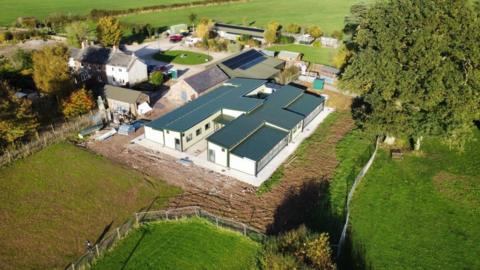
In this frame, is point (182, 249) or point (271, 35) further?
point (271, 35)

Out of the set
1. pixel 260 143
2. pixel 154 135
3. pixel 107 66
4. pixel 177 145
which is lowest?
pixel 177 145

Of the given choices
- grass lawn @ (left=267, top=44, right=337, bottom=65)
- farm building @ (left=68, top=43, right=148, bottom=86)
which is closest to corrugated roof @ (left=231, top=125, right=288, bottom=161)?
farm building @ (left=68, top=43, right=148, bottom=86)

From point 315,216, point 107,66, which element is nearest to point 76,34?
point 107,66

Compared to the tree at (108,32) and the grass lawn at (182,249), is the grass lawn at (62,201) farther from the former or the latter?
the tree at (108,32)

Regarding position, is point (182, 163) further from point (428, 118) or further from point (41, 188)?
point (428, 118)

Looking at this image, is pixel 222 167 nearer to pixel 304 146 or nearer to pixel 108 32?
pixel 304 146

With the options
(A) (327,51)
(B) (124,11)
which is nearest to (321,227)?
(A) (327,51)
